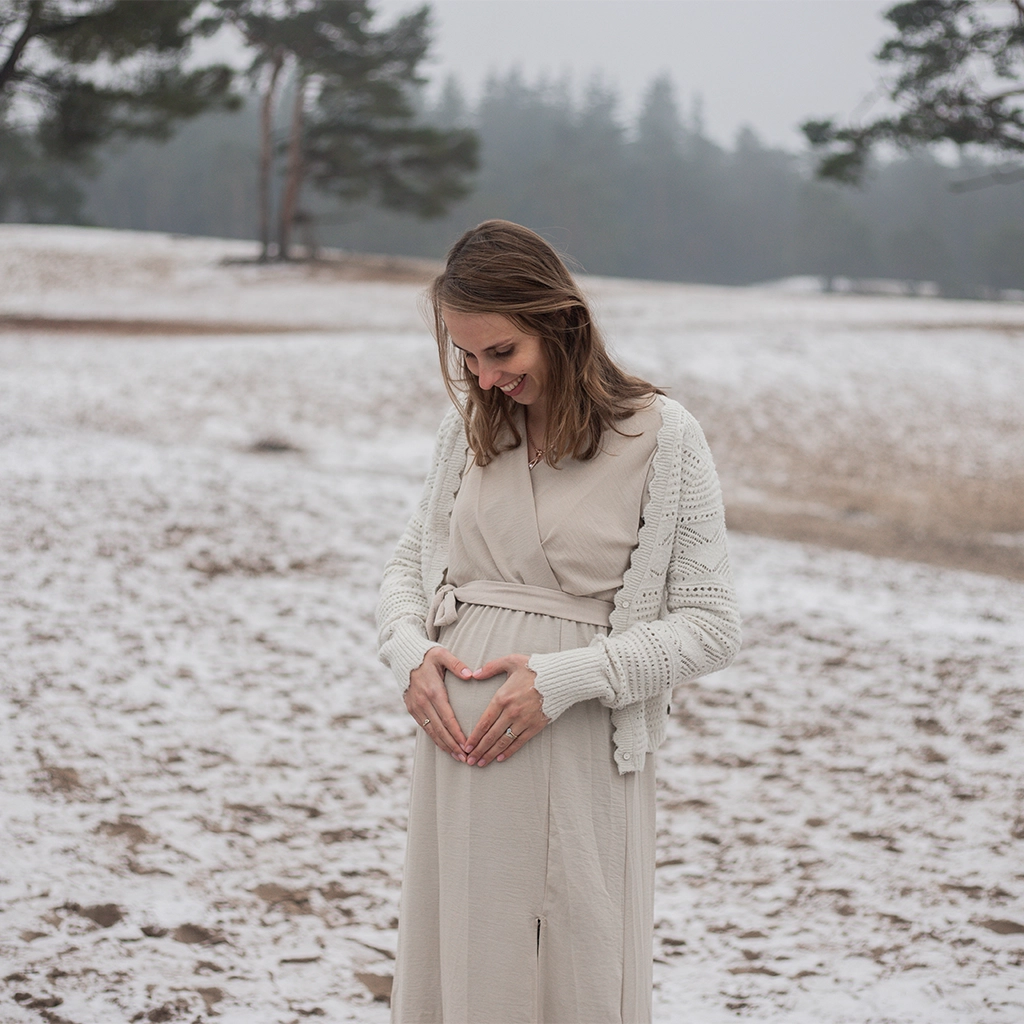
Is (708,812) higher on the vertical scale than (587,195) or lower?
lower

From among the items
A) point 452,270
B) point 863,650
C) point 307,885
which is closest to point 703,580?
point 452,270

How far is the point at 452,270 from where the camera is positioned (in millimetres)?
1730

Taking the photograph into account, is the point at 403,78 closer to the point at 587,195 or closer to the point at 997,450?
the point at 997,450

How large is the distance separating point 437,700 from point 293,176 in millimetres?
26207

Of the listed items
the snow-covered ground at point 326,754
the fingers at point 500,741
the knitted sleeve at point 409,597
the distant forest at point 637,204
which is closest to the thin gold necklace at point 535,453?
the knitted sleeve at point 409,597

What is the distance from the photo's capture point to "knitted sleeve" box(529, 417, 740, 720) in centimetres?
171

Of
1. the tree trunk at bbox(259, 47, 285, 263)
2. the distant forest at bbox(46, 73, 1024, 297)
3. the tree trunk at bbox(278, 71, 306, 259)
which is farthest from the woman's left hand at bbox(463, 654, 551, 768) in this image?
the distant forest at bbox(46, 73, 1024, 297)

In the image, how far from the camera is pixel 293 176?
84.3ft

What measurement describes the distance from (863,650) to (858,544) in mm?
3349

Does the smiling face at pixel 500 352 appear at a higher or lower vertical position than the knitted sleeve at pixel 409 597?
higher

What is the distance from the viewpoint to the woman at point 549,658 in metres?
1.73

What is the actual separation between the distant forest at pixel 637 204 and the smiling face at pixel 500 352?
47894 millimetres

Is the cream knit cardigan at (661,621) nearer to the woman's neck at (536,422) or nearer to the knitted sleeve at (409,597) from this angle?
the knitted sleeve at (409,597)

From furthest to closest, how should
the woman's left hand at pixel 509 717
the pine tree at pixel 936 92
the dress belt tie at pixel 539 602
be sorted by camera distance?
1. the pine tree at pixel 936 92
2. the dress belt tie at pixel 539 602
3. the woman's left hand at pixel 509 717
